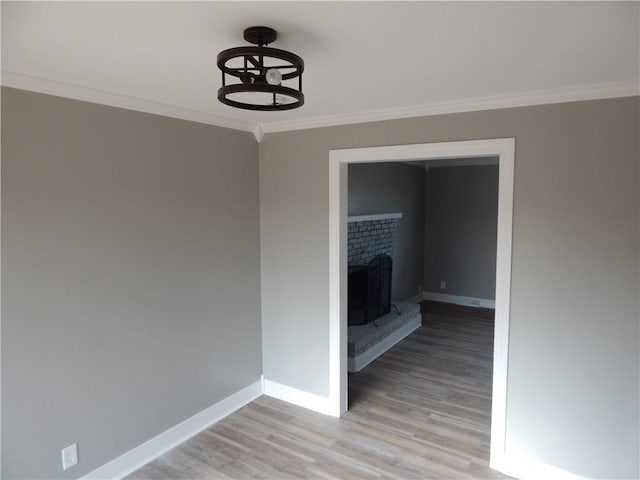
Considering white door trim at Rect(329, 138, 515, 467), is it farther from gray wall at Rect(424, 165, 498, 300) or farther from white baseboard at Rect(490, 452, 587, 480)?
gray wall at Rect(424, 165, 498, 300)

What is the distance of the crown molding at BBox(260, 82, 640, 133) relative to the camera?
2305 millimetres

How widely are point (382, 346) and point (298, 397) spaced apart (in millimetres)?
1541

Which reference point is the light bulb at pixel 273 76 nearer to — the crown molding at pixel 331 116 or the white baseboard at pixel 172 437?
the crown molding at pixel 331 116

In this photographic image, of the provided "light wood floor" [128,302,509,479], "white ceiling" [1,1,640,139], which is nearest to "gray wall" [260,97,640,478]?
"white ceiling" [1,1,640,139]

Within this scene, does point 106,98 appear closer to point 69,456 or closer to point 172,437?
point 69,456

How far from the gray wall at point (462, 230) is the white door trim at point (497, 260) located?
412cm

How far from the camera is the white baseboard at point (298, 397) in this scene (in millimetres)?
3600

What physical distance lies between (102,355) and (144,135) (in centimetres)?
142

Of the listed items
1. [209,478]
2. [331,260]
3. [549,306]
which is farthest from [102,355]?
[549,306]

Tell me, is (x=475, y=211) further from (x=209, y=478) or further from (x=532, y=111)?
(x=209, y=478)

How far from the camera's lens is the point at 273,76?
1.59 metres

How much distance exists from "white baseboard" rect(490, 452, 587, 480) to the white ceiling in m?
2.24

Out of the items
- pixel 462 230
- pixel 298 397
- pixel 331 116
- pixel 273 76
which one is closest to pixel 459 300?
pixel 462 230

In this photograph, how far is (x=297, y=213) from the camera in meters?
3.56
